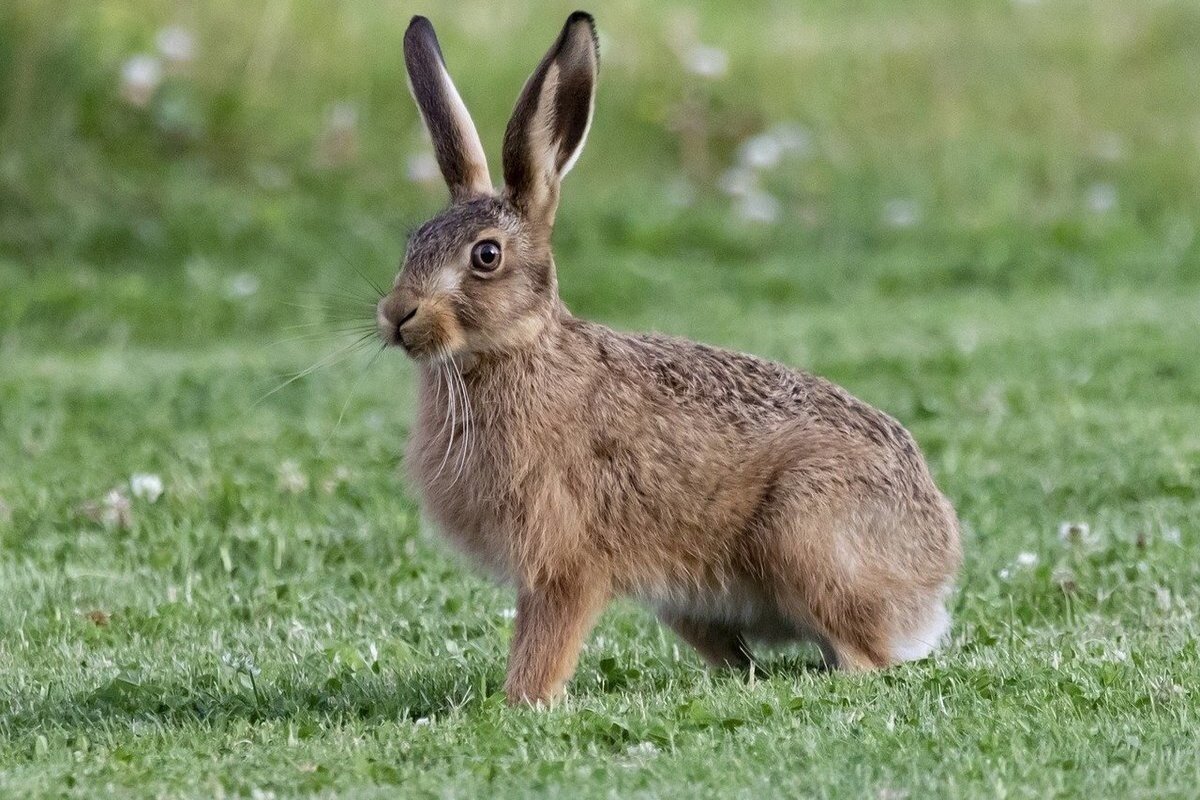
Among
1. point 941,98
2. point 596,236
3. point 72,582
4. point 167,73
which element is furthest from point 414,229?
point 941,98

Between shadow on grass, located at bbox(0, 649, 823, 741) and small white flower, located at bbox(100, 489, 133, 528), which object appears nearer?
shadow on grass, located at bbox(0, 649, 823, 741)

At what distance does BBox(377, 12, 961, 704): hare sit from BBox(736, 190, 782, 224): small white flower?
337 inches

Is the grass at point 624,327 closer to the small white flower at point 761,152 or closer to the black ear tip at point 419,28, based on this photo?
the small white flower at point 761,152

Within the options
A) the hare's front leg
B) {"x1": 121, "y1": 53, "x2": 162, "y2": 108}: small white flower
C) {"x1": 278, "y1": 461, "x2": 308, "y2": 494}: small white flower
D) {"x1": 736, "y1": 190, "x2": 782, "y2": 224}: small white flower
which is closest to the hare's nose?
the hare's front leg

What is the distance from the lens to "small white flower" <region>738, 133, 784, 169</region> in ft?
45.7

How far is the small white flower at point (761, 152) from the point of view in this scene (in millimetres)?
13922

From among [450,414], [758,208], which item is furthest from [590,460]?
[758,208]

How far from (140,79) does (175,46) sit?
0.43 m

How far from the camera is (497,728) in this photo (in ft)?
14.0

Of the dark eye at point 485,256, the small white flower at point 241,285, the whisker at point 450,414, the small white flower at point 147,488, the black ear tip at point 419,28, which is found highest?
the black ear tip at point 419,28

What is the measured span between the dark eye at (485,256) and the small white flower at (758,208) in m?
9.06

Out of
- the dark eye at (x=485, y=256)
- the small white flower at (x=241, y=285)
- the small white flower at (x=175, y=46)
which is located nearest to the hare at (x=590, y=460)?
the dark eye at (x=485, y=256)

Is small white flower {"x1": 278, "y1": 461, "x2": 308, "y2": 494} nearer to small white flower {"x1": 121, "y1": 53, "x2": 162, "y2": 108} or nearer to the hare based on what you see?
the hare

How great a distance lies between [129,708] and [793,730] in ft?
5.64
